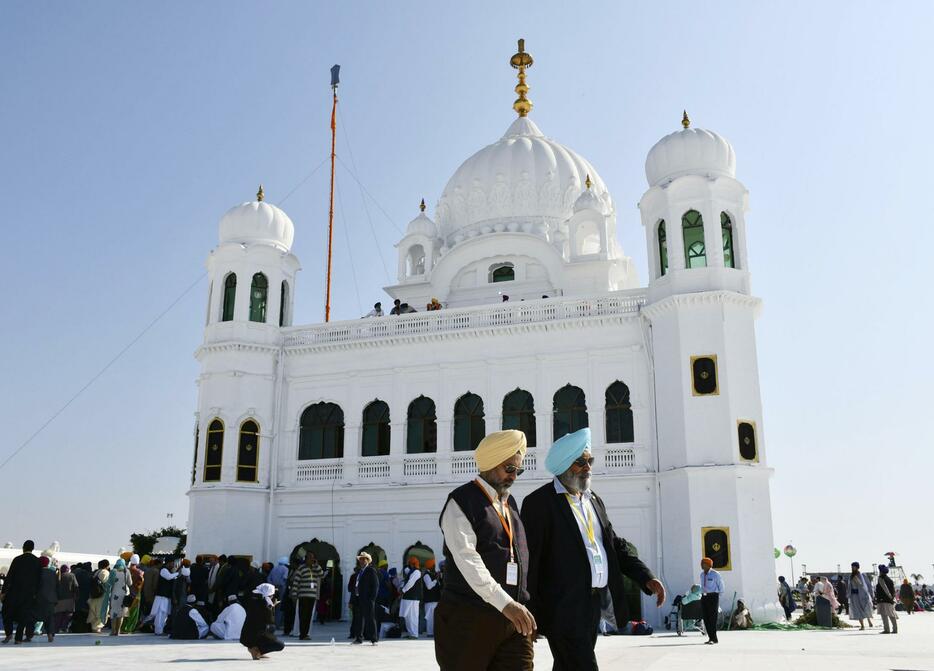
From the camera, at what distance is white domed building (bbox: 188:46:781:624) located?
19.6 m

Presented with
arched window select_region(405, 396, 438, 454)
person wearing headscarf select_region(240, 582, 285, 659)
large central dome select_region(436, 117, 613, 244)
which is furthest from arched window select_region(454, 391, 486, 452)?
person wearing headscarf select_region(240, 582, 285, 659)

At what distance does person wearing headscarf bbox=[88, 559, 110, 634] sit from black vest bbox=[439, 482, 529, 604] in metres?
13.9

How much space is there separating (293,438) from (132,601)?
6.91m

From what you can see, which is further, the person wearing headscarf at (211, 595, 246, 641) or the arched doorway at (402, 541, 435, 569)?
the arched doorway at (402, 541, 435, 569)

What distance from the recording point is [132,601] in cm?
1758

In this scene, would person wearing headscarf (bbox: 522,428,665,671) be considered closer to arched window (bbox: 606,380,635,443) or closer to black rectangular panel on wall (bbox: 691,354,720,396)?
black rectangular panel on wall (bbox: 691,354,720,396)

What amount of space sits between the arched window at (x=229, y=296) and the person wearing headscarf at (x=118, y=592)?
8687mm

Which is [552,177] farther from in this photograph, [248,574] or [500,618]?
[500,618]

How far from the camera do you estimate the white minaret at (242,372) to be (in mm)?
22781

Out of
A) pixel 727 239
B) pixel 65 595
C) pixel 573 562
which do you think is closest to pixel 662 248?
pixel 727 239

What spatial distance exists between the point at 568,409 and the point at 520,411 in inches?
47.0

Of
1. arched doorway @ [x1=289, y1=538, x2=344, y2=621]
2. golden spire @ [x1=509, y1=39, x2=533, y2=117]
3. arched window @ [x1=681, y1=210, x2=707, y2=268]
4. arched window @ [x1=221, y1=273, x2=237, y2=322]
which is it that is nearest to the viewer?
arched doorway @ [x1=289, y1=538, x2=344, y2=621]

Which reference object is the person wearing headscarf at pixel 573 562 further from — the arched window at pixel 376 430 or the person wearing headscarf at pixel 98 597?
the arched window at pixel 376 430

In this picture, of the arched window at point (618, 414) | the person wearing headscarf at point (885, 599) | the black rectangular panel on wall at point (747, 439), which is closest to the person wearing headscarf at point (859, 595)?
the person wearing headscarf at point (885, 599)
